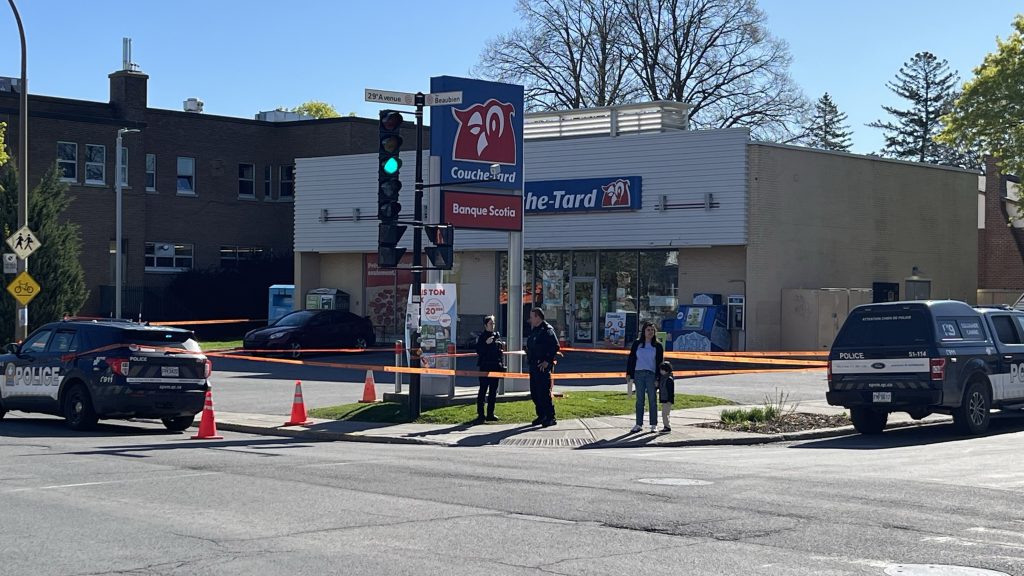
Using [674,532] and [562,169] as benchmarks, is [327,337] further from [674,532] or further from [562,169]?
[674,532]

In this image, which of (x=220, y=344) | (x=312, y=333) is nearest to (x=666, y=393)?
(x=312, y=333)

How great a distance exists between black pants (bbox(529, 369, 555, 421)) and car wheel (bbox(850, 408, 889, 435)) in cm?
466

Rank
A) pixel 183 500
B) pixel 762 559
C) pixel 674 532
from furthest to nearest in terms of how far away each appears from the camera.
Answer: pixel 183 500, pixel 674 532, pixel 762 559

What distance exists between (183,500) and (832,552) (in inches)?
234

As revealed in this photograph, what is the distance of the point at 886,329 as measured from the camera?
1916cm

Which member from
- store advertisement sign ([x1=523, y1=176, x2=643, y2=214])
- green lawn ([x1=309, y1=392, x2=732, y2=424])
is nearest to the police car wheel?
green lawn ([x1=309, y1=392, x2=732, y2=424])

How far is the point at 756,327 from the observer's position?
3612cm

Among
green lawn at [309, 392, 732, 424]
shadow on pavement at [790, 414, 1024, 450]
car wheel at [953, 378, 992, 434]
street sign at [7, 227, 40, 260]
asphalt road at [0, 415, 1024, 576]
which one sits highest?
street sign at [7, 227, 40, 260]

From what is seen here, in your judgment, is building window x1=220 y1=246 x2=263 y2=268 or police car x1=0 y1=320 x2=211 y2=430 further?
building window x1=220 y1=246 x2=263 y2=268

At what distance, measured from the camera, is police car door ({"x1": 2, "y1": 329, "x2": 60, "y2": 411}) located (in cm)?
1998

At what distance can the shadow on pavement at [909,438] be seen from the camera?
59.1 ft

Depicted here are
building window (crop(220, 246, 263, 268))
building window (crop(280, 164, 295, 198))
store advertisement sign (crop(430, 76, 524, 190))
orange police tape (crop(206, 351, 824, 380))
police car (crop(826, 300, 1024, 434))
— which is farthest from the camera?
building window (crop(280, 164, 295, 198))

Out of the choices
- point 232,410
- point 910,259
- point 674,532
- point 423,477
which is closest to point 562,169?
point 910,259

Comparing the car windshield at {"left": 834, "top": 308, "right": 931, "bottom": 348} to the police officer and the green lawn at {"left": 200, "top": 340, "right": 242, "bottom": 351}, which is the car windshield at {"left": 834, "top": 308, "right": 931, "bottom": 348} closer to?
the police officer
